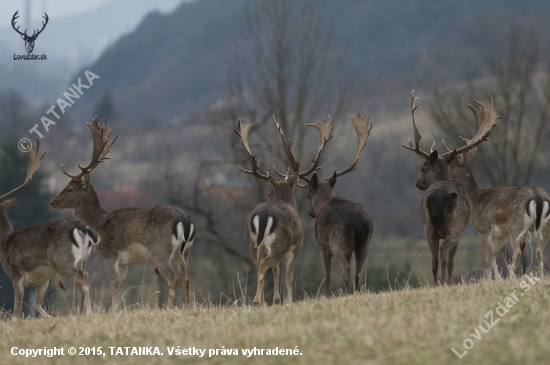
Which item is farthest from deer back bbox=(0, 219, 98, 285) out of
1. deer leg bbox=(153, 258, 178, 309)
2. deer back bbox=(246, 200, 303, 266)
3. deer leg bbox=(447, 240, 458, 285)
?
deer leg bbox=(447, 240, 458, 285)

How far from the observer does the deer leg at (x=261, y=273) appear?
1038 centimetres

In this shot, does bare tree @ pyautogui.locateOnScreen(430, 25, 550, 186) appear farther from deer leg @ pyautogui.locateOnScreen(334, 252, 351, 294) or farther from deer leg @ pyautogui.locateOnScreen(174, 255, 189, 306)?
deer leg @ pyautogui.locateOnScreen(174, 255, 189, 306)

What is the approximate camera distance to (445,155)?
13375mm

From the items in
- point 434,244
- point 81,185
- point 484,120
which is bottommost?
point 434,244

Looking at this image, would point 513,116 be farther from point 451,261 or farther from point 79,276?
point 79,276

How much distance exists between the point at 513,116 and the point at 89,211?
23.1 meters

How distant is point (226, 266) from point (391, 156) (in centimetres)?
6632

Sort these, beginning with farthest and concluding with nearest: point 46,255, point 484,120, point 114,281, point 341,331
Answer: point 484,120 < point 114,281 < point 46,255 < point 341,331

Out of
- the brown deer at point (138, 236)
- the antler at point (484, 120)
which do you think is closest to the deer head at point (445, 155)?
the antler at point (484, 120)

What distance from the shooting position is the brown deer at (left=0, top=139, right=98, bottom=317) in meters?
11.1

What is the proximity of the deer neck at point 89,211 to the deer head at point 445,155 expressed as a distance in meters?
5.13

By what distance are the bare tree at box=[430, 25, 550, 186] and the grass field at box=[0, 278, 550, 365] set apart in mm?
20628

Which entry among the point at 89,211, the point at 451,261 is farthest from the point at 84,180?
the point at 451,261

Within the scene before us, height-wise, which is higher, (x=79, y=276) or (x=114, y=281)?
(x=79, y=276)
